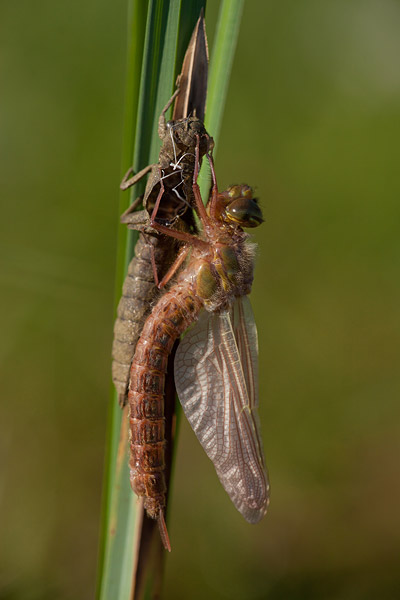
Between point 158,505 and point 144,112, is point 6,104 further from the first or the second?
point 158,505

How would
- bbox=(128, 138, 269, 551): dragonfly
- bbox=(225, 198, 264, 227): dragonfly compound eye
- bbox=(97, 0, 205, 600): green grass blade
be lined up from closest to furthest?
bbox=(97, 0, 205, 600): green grass blade → bbox=(128, 138, 269, 551): dragonfly → bbox=(225, 198, 264, 227): dragonfly compound eye

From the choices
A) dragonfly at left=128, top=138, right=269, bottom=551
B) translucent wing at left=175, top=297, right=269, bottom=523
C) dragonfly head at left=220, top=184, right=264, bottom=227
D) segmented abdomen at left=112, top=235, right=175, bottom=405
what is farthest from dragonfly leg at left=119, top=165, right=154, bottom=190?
translucent wing at left=175, top=297, right=269, bottom=523

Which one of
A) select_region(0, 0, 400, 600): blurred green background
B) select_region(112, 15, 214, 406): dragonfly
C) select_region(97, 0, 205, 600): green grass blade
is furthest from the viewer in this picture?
select_region(0, 0, 400, 600): blurred green background

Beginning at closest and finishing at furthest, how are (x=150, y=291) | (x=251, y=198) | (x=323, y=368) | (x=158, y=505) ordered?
1. (x=158, y=505)
2. (x=150, y=291)
3. (x=251, y=198)
4. (x=323, y=368)

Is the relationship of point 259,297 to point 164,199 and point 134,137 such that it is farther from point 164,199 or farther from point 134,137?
point 134,137

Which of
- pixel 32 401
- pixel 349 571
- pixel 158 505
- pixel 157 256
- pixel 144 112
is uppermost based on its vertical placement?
pixel 144 112

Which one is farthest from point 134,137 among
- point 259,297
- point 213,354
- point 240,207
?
point 259,297

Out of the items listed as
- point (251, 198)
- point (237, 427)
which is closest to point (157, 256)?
point (251, 198)

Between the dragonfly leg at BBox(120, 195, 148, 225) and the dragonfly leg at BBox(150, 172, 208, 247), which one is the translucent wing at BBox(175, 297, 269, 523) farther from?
the dragonfly leg at BBox(120, 195, 148, 225)
